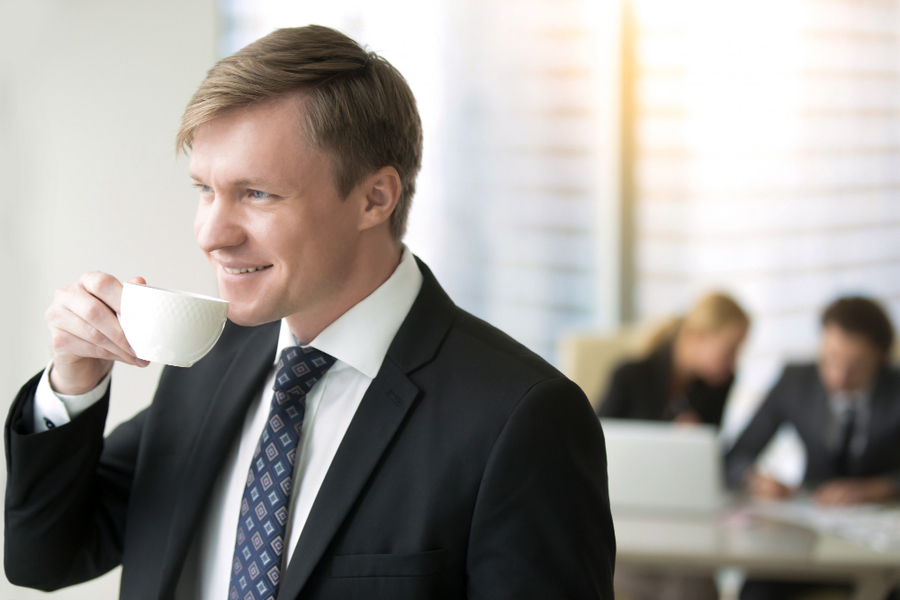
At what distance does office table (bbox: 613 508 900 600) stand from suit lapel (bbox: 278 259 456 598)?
47.9 inches

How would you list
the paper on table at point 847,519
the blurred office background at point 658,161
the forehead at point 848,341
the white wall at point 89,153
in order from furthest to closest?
the blurred office background at point 658,161, the forehead at point 848,341, the paper on table at point 847,519, the white wall at point 89,153

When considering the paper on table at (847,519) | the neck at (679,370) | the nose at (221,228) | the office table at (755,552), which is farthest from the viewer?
the neck at (679,370)

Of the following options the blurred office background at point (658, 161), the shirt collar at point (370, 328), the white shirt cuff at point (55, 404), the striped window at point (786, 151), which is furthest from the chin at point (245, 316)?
the striped window at point (786, 151)

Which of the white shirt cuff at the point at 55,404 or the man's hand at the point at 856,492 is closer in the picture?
the white shirt cuff at the point at 55,404

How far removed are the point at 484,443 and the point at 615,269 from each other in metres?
3.89

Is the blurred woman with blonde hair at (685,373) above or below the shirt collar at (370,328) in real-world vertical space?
below

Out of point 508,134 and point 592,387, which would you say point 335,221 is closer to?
point 592,387

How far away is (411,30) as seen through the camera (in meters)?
4.09

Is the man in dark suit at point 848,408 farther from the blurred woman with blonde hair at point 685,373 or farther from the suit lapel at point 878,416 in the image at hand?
the blurred woman with blonde hair at point 685,373

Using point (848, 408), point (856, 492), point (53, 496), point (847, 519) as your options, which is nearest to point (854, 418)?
point (848, 408)

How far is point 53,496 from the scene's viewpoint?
113 cm

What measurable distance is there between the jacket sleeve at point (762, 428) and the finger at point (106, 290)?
8.97 ft

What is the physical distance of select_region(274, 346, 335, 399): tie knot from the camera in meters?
1.13

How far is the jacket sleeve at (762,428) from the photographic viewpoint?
10.6 feet
